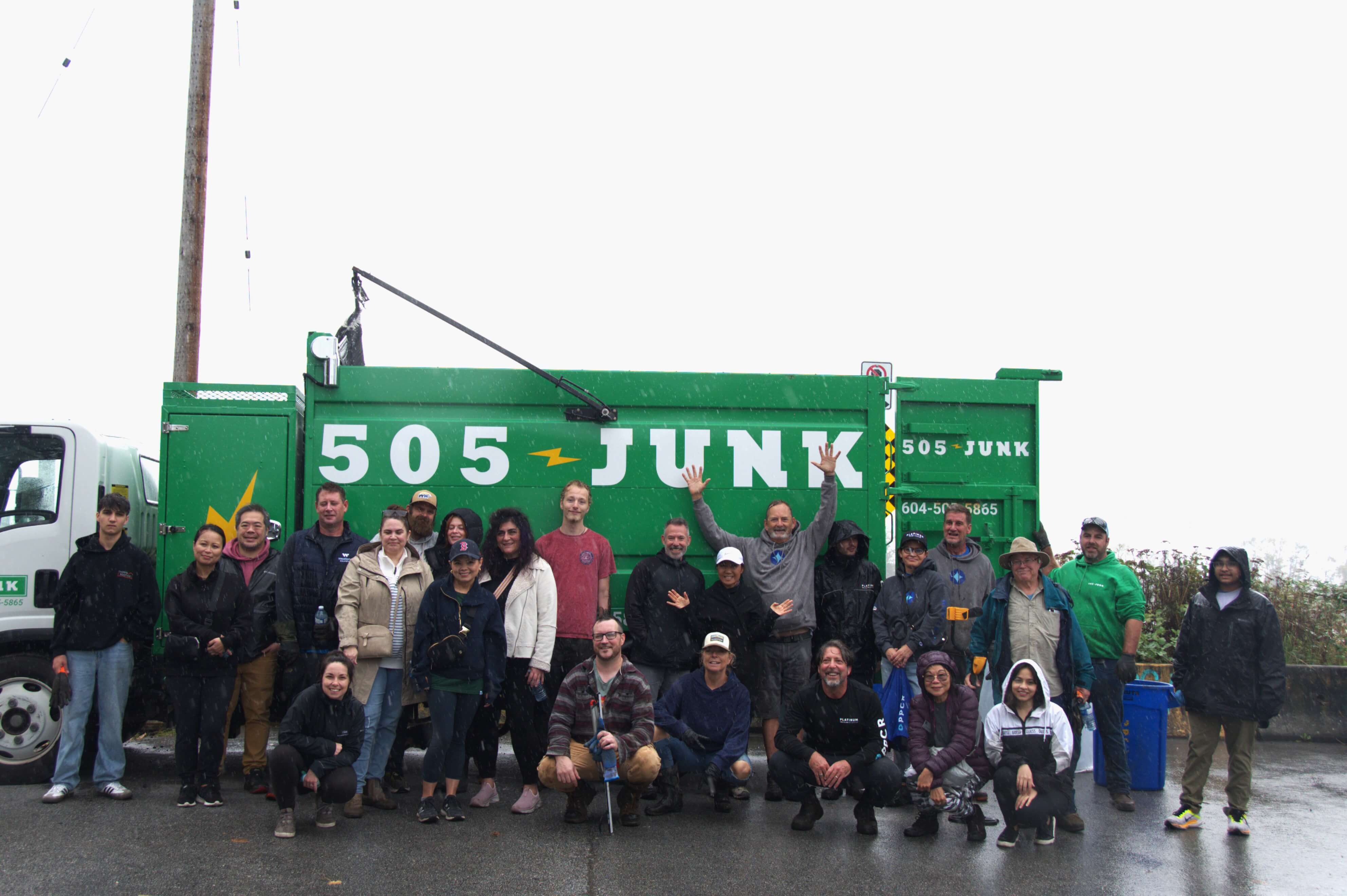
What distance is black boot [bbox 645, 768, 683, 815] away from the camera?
665cm

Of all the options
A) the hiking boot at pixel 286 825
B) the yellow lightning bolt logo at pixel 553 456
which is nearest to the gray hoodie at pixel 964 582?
the yellow lightning bolt logo at pixel 553 456

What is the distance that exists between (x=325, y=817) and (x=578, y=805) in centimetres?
146

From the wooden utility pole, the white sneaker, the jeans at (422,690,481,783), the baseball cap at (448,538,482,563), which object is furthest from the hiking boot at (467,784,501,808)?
the wooden utility pole

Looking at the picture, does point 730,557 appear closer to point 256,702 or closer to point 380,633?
point 380,633

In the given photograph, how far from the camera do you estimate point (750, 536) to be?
7965mm

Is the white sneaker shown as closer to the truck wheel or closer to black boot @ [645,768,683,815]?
the truck wheel

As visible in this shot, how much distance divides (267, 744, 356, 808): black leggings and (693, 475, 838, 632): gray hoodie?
2915 millimetres

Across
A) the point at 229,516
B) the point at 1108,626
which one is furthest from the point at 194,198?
the point at 1108,626

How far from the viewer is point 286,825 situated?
6020 mm

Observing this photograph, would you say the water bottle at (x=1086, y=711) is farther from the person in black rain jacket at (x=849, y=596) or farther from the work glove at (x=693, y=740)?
the work glove at (x=693, y=740)

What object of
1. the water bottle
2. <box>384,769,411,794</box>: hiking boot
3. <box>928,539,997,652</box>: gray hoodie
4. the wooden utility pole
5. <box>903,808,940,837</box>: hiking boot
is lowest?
<box>384,769,411,794</box>: hiking boot

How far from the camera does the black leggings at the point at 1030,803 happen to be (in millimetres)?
6062

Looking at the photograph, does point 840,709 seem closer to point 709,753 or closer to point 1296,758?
point 709,753

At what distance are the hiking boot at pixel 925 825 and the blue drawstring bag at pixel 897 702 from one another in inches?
31.3
